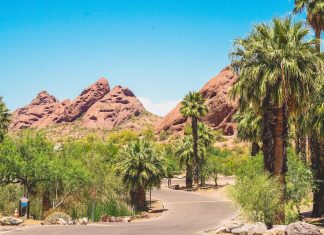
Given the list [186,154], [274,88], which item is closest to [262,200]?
[274,88]

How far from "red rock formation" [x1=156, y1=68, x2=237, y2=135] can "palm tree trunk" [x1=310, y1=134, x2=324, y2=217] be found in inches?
4242

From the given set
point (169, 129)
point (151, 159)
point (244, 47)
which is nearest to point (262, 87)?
point (244, 47)

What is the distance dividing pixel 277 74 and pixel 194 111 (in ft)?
133

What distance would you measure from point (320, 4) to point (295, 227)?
Result: 880 inches

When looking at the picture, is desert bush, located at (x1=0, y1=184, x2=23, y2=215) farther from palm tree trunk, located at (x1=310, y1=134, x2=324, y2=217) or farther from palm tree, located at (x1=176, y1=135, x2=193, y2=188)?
palm tree, located at (x1=176, y1=135, x2=193, y2=188)

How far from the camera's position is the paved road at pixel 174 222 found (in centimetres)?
2142

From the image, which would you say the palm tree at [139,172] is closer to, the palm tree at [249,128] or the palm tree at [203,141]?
the palm tree at [249,128]

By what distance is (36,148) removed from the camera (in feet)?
122

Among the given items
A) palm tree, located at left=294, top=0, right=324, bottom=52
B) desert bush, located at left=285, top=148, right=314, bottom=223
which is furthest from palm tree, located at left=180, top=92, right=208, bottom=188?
desert bush, located at left=285, top=148, right=314, bottom=223

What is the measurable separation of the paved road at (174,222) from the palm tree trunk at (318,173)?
6798 millimetres

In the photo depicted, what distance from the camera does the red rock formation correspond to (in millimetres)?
146000

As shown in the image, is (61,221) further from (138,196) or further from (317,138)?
(138,196)

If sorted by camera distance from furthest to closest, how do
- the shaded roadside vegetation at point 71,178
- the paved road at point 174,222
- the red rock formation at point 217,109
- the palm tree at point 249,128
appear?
1. the red rock formation at point 217,109
2. the palm tree at point 249,128
3. the shaded roadside vegetation at point 71,178
4. the paved road at point 174,222

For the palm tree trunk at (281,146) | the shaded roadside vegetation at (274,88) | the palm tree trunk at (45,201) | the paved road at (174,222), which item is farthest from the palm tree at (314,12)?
the palm tree trunk at (45,201)
